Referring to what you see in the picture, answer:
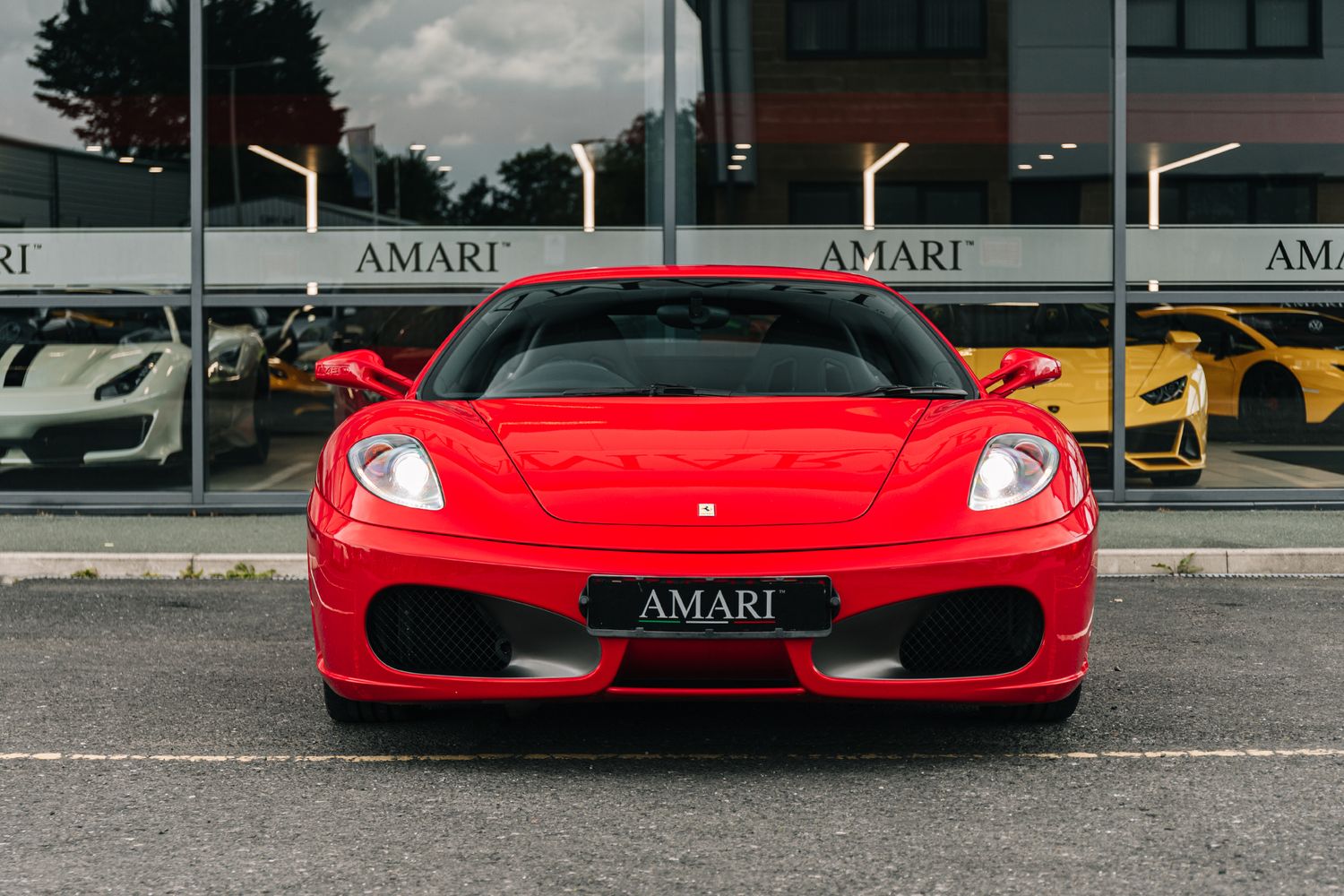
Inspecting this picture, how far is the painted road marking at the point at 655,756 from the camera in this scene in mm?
3848

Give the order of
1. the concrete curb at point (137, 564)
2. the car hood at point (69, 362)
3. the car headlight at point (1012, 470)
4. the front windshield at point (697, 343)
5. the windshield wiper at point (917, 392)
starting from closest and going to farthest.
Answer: the car headlight at point (1012, 470), the windshield wiper at point (917, 392), the front windshield at point (697, 343), the concrete curb at point (137, 564), the car hood at point (69, 362)

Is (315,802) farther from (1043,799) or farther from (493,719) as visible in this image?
(1043,799)

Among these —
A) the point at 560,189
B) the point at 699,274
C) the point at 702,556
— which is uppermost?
the point at 560,189

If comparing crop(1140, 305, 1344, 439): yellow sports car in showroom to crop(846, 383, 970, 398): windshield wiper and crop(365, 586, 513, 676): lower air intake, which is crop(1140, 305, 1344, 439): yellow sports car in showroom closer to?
crop(846, 383, 970, 398): windshield wiper

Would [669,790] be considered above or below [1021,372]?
below

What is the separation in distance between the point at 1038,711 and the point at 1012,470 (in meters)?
0.72

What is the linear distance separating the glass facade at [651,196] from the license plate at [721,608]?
6.69 m

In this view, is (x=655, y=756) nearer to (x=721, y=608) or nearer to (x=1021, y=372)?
(x=721, y=608)

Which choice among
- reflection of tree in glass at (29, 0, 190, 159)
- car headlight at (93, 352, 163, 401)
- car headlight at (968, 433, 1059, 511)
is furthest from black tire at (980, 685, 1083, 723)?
reflection of tree in glass at (29, 0, 190, 159)

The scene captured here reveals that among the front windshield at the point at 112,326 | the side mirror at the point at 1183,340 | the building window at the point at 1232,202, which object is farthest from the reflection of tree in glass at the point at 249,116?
the side mirror at the point at 1183,340

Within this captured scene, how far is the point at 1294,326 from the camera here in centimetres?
995

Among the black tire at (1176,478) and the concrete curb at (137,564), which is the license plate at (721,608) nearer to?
the concrete curb at (137,564)

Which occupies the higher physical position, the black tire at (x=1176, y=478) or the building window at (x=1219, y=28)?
A: the building window at (x=1219, y=28)

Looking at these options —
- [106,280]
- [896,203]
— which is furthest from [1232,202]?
[106,280]
